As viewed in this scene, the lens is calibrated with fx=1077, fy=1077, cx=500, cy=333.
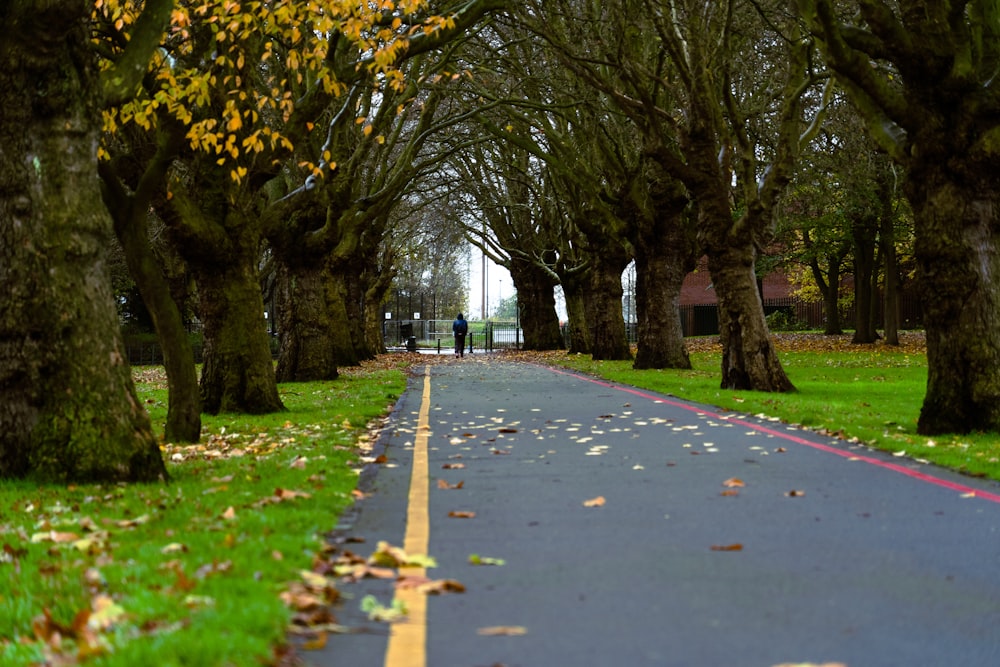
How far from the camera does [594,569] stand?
5855 mm

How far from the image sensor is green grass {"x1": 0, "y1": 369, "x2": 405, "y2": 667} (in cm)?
416

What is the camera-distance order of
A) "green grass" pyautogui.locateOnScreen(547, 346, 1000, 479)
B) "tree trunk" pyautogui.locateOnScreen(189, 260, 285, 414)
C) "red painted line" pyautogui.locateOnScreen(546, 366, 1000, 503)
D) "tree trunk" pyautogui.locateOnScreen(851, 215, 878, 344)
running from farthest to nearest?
"tree trunk" pyautogui.locateOnScreen(851, 215, 878, 344), "tree trunk" pyautogui.locateOnScreen(189, 260, 285, 414), "green grass" pyautogui.locateOnScreen(547, 346, 1000, 479), "red painted line" pyautogui.locateOnScreen(546, 366, 1000, 503)

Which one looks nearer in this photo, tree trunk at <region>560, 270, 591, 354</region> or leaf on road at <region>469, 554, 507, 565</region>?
leaf on road at <region>469, 554, 507, 565</region>

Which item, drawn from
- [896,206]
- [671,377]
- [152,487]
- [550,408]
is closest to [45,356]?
[152,487]

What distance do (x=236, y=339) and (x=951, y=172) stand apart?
404 inches

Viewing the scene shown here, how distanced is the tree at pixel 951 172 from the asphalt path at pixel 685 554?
5.58 feet

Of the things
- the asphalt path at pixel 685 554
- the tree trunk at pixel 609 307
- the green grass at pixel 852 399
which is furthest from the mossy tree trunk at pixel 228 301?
the tree trunk at pixel 609 307

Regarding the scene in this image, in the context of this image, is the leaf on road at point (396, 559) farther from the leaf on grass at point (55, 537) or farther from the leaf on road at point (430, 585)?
the leaf on grass at point (55, 537)

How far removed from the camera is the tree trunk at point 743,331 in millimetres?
19609

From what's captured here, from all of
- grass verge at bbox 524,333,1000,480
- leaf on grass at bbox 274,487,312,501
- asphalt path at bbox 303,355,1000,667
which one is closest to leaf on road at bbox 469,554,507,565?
asphalt path at bbox 303,355,1000,667

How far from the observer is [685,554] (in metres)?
6.21

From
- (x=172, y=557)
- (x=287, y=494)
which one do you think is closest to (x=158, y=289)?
(x=287, y=494)

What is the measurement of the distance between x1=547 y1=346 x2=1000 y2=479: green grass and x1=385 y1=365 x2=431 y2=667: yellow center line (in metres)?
4.78

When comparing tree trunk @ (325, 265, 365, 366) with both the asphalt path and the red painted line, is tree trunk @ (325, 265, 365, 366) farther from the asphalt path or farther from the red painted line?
the asphalt path
